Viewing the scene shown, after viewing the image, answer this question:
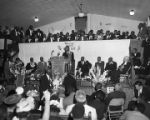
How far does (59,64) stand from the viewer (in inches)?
504

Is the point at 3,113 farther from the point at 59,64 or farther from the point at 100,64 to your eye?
the point at 100,64

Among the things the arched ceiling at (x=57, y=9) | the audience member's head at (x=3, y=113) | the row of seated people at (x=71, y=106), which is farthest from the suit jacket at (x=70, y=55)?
the audience member's head at (x=3, y=113)

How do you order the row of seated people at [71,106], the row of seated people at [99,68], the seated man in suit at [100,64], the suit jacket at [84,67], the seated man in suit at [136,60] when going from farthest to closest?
the seated man in suit at [100,64] < the suit jacket at [84,67] < the seated man in suit at [136,60] < the row of seated people at [99,68] < the row of seated people at [71,106]

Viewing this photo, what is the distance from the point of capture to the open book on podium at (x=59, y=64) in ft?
41.3

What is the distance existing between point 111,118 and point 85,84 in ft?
15.6

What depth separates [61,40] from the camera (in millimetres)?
14898

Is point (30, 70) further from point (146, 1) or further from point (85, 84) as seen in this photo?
point (146, 1)

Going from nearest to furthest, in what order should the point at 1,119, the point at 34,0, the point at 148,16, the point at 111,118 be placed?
the point at 1,119
the point at 111,118
the point at 34,0
the point at 148,16

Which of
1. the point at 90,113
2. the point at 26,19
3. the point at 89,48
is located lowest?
the point at 90,113

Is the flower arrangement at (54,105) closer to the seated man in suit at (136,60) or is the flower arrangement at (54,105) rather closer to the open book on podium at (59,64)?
the open book on podium at (59,64)

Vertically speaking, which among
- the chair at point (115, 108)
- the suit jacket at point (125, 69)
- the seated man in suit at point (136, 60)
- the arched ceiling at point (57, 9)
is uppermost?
the arched ceiling at point (57, 9)

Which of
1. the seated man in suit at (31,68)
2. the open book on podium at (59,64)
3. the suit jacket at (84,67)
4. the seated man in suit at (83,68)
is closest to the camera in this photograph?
the open book on podium at (59,64)

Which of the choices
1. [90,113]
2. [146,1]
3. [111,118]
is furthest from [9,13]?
[90,113]

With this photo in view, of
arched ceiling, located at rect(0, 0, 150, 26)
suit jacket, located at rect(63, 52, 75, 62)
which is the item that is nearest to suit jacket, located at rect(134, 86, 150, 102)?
suit jacket, located at rect(63, 52, 75, 62)
